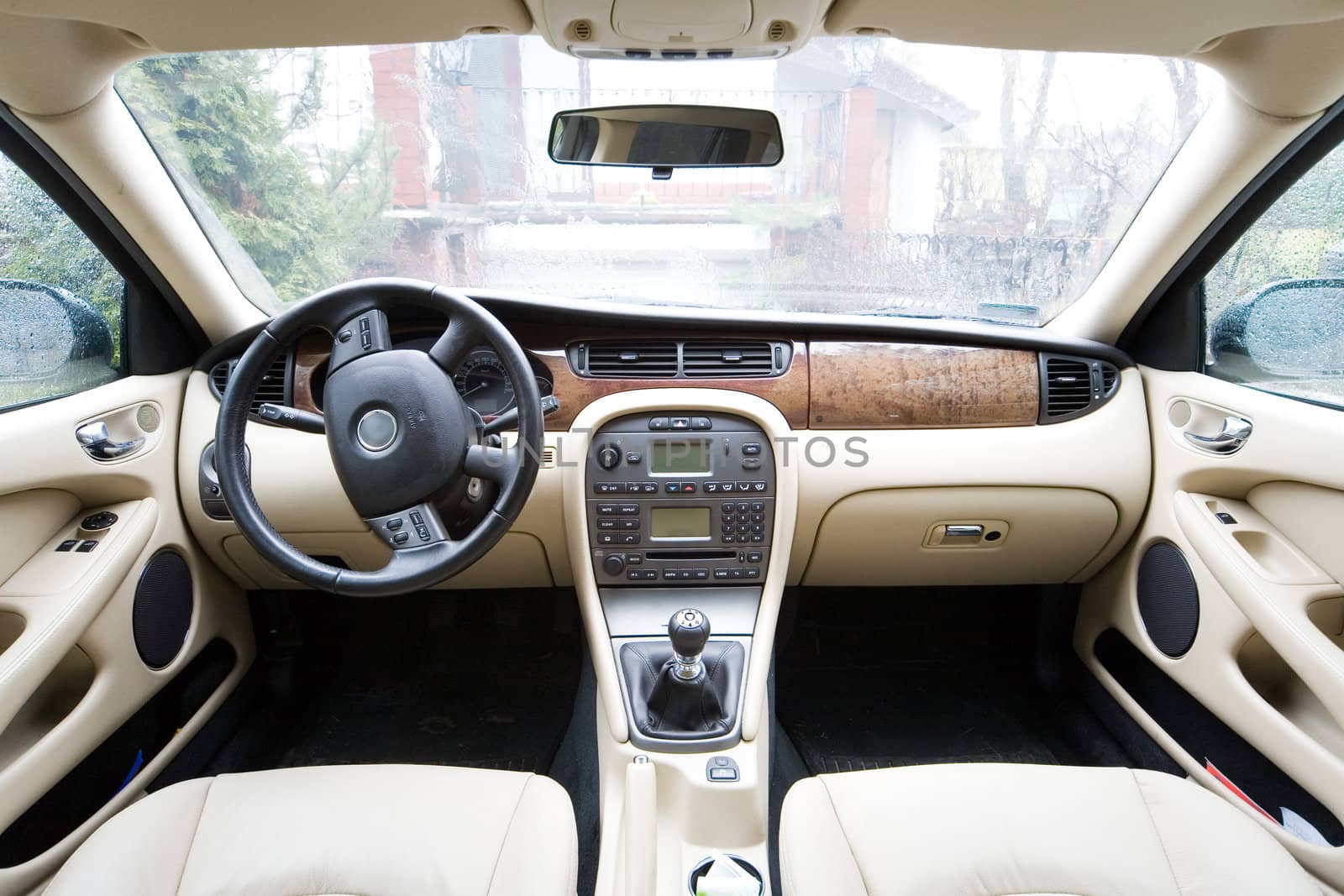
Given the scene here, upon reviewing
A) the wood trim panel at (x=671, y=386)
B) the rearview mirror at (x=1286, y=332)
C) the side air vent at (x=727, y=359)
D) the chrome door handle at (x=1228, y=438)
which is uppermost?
the rearview mirror at (x=1286, y=332)

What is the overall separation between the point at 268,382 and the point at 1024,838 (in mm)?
2115

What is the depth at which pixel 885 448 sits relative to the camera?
7.04 feet

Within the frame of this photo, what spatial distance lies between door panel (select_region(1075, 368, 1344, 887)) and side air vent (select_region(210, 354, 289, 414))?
2.45m

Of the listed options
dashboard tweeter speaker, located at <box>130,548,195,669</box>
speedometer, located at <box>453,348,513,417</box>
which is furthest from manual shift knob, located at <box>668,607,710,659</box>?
dashboard tweeter speaker, located at <box>130,548,195,669</box>

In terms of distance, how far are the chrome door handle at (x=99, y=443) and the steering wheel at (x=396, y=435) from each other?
60 centimetres

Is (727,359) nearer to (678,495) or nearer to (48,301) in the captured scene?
(678,495)

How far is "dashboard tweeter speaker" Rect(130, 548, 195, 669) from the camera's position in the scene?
1.94 metres

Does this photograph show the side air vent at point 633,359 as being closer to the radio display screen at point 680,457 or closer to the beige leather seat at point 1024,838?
the radio display screen at point 680,457

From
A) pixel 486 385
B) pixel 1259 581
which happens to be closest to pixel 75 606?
pixel 486 385

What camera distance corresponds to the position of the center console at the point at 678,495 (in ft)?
6.65

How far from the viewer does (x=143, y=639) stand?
194 cm

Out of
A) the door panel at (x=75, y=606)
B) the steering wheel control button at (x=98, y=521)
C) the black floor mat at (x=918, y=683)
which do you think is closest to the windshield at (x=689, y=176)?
the door panel at (x=75, y=606)

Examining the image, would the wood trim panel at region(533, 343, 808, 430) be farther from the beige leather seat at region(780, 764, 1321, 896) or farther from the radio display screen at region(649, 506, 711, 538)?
the beige leather seat at region(780, 764, 1321, 896)

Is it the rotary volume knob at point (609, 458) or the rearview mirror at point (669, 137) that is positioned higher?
→ the rearview mirror at point (669, 137)
